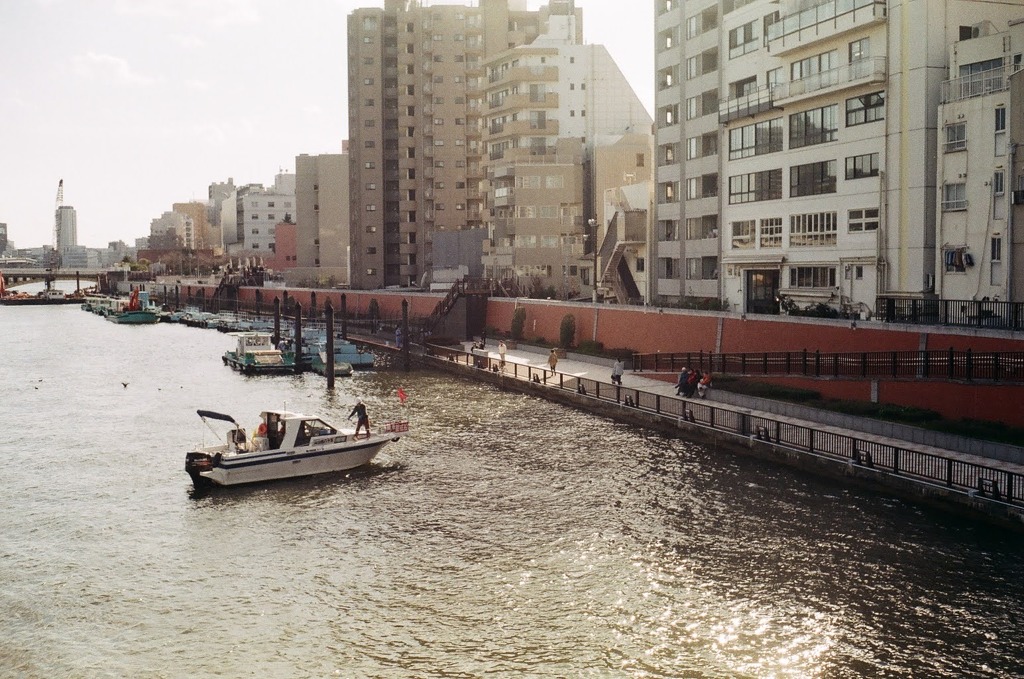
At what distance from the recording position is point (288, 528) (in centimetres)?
3188

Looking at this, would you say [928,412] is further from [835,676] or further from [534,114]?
[534,114]

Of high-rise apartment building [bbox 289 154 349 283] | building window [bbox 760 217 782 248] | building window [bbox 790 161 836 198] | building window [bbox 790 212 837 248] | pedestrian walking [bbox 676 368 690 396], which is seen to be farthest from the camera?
high-rise apartment building [bbox 289 154 349 283]

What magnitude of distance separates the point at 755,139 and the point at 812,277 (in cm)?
1078

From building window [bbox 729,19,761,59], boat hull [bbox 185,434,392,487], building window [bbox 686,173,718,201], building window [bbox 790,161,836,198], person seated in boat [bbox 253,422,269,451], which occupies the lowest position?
boat hull [bbox 185,434,392,487]

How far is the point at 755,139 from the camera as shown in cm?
6300

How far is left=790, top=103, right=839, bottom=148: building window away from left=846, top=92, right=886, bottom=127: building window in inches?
43.8

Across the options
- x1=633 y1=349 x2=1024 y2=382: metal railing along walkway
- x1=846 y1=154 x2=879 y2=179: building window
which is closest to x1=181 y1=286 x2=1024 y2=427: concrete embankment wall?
x1=633 y1=349 x2=1024 y2=382: metal railing along walkway

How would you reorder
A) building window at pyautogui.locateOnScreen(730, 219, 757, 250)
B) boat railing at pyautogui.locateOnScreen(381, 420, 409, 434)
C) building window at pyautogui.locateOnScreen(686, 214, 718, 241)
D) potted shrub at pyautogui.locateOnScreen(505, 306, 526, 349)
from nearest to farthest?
boat railing at pyautogui.locateOnScreen(381, 420, 409, 434) → building window at pyautogui.locateOnScreen(730, 219, 757, 250) → building window at pyautogui.locateOnScreen(686, 214, 718, 241) → potted shrub at pyautogui.locateOnScreen(505, 306, 526, 349)

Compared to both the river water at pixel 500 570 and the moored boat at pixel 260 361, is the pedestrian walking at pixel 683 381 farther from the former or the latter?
the moored boat at pixel 260 361

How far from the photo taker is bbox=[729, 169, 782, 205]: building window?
6092 cm

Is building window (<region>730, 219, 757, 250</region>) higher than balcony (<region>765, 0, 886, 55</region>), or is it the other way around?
balcony (<region>765, 0, 886, 55</region>)

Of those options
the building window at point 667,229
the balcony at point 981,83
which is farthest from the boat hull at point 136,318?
the balcony at point 981,83

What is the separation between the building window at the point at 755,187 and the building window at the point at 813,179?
150 cm

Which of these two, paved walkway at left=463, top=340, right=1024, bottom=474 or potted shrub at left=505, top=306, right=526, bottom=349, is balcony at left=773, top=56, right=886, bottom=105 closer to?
paved walkway at left=463, top=340, right=1024, bottom=474
